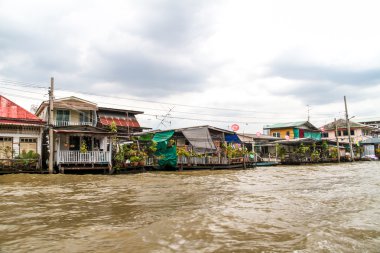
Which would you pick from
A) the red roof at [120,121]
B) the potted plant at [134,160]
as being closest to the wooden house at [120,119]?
the red roof at [120,121]

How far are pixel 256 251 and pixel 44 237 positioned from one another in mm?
3553

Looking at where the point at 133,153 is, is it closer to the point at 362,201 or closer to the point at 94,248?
the point at 362,201

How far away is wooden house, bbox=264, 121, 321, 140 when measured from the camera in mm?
45344

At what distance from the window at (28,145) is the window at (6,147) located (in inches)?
24.0

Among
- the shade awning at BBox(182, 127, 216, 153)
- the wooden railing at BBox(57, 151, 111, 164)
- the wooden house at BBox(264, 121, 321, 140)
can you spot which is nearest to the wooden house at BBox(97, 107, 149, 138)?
the shade awning at BBox(182, 127, 216, 153)

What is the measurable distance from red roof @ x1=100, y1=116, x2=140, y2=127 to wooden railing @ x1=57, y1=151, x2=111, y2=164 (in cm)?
797

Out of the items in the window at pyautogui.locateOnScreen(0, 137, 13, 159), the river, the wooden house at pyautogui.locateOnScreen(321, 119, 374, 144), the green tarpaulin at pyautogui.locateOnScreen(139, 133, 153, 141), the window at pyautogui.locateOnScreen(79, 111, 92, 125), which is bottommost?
the river

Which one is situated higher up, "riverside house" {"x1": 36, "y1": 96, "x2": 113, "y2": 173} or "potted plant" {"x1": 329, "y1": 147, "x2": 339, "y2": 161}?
"riverside house" {"x1": 36, "y1": 96, "x2": 113, "y2": 173}

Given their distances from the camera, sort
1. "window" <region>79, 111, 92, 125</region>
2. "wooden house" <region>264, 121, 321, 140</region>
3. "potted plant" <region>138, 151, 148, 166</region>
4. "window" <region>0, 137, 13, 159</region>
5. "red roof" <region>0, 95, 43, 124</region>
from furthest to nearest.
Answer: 1. "wooden house" <region>264, 121, 321, 140</region>
2. "window" <region>79, 111, 92, 125</region>
3. "potted plant" <region>138, 151, 148, 166</region>
4. "red roof" <region>0, 95, 43, 124</region>
5. "window" <region>0, 137, 13, 159</region>

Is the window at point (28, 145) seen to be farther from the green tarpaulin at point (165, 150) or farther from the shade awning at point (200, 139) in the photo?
the shade awning at point (200, 139)

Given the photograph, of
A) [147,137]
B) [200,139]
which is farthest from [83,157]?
[200,139]

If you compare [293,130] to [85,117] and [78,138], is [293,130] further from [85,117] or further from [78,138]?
[78,138]

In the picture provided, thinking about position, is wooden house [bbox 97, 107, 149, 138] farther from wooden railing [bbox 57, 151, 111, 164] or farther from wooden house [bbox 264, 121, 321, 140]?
wooden house [bbox 264, 121, 321, 140]

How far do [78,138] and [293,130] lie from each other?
3385cm
